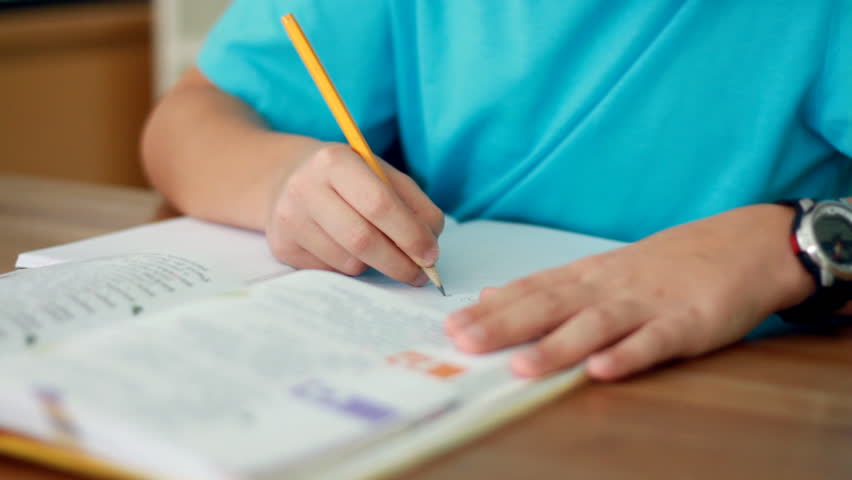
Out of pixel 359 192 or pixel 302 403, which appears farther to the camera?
pixel 359 192

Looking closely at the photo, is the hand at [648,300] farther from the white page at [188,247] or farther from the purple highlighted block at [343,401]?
the white page at [188,247]

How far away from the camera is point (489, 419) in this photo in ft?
1.33

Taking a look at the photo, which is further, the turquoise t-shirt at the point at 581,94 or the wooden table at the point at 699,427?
the turquoise t-shirt at the point at 581,94

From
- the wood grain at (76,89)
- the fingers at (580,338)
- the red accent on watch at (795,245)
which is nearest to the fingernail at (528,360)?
the fingers at (580,338)

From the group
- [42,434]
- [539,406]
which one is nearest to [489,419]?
[539,406]

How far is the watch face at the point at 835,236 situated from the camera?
1.80 feet

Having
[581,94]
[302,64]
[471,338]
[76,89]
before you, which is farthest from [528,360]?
[76,89]

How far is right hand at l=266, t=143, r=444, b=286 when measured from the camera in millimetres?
566

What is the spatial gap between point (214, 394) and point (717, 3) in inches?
20.9

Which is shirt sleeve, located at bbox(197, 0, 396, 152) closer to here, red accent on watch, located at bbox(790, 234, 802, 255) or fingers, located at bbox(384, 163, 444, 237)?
fingers, located at bbox(384, 163, 444, 237)

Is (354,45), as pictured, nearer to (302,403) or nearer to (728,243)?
(728,243)

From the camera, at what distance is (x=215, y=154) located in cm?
80

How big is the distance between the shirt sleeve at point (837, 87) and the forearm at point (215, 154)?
41 cm

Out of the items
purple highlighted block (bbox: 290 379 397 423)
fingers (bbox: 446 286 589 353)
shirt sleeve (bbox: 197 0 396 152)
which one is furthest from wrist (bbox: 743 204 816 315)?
shirt sleeve (bbox: 197 0 396 152)
